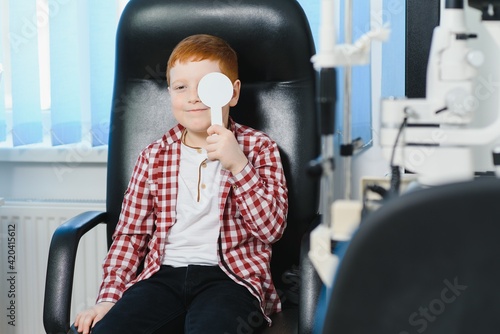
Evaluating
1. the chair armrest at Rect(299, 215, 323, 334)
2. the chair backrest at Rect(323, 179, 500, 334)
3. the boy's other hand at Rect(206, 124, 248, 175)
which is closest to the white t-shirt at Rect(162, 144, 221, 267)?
the boy's other hand at Rect(206, 124, 248, 175)

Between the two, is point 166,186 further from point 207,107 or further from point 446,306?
point 446,306

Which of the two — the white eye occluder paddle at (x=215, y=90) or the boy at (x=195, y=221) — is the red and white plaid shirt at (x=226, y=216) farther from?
the white eye occluder paddle at (x=215, y=90)

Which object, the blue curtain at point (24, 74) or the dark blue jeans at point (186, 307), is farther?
the blue curtain at point (24, 74)

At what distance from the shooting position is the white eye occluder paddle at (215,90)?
3.97ft

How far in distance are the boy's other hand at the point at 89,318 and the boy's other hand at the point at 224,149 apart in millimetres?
351

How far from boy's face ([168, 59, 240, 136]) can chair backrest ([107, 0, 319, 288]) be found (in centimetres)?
12

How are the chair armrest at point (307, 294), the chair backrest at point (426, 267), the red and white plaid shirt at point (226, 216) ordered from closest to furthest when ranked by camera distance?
1. the chair backrest at point (426, 267)
2. the chair armrest at point (307, 294)
3. the red and white plaid shirt at point (226, 216)

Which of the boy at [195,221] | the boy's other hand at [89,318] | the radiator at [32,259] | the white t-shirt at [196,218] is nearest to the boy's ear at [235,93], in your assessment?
the boy at [195,221]

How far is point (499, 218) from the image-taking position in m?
0.50

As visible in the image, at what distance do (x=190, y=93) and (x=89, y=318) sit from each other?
0.46m

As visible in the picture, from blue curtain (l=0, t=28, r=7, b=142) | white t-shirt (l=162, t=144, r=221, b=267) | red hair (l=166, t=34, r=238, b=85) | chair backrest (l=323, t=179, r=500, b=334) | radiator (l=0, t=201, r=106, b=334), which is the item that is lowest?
radiator (l=0, t=201, r=106, b=334)

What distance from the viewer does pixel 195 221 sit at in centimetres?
139

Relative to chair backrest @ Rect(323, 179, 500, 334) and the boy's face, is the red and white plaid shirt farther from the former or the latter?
chair backrest @ Rect(323, 179, 500, 334)

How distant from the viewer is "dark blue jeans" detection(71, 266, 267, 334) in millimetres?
1179
